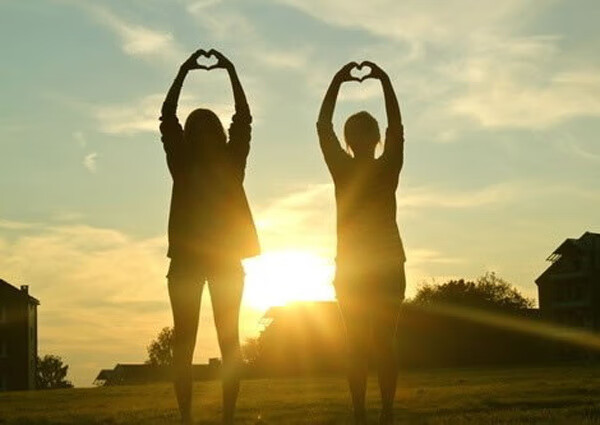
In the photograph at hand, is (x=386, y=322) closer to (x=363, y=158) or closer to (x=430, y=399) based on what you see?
(x=363, y=158)

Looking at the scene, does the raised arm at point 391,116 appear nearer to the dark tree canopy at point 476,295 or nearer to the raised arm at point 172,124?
the raised arm at point 172,124

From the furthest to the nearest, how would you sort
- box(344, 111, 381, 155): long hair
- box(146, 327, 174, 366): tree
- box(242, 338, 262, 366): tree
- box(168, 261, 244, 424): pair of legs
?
1. box(146, 327, 174, 366): tree
2. box(242, 338, 262, 366): tree
3. box(344, 111, 381, 155): long hair
4. box(168, 261, 244, 424): pair of legs

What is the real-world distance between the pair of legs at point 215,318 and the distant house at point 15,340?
10706cm

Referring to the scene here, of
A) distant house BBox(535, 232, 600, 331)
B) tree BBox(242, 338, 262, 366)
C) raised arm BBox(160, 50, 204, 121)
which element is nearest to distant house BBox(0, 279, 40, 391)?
tree BBox(242, 338, 262, 366)

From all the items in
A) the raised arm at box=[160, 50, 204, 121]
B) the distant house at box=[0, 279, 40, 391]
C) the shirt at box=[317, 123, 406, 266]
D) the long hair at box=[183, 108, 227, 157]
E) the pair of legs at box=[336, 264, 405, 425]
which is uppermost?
the distant house at box=[0, 279, 40, 391]

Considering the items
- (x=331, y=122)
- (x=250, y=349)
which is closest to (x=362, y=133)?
(x=331, y=122)

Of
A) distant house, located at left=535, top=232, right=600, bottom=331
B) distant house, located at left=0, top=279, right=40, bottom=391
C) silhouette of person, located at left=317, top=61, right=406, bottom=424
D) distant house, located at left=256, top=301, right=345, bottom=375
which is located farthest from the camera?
distant house, located at left=0, top=279, right=40, bottom=391

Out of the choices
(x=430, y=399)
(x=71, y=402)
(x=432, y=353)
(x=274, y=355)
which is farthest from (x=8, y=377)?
→ (x=430, y=399)

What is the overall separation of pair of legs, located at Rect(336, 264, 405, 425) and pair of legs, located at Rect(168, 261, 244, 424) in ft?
3.10

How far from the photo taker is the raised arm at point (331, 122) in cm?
1023

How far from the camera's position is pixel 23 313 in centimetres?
11594

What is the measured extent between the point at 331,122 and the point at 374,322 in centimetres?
184

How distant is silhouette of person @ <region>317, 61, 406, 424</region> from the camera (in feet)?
32.6

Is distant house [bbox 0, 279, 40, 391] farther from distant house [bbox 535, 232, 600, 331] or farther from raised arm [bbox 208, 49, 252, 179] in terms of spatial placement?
raised arm [bbox 208, 49, 252, 179]
